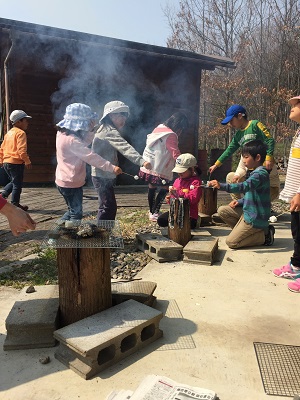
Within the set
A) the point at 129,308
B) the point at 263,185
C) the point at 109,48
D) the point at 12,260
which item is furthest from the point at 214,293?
the point at 109,48

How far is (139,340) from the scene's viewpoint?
2.31 meters

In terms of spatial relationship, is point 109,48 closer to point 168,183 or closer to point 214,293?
point 168,183

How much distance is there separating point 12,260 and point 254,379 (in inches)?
118

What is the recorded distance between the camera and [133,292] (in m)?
2.83

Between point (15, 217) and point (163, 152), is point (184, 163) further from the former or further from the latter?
point (15, 217)

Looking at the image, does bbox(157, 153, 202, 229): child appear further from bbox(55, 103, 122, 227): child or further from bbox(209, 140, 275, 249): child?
bbox(55, 103, 122, 227): child

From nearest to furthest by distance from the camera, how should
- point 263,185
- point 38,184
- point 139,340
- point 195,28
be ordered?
point 139,340 → point 263,185 → point 38,184 → point 195,28

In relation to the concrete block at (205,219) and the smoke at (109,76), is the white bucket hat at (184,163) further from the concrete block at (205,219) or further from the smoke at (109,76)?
the smoke at (109,76)

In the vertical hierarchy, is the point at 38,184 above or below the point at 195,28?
below

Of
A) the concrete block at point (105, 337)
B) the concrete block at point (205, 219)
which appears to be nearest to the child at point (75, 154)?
the concrete block at point (105, 337)

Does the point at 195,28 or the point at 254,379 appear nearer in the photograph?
the point at 254,379

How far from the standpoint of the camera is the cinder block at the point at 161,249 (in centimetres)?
403

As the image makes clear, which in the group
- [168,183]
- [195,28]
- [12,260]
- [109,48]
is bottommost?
[12,260]

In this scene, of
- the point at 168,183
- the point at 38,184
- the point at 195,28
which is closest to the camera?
the point at 168,183
